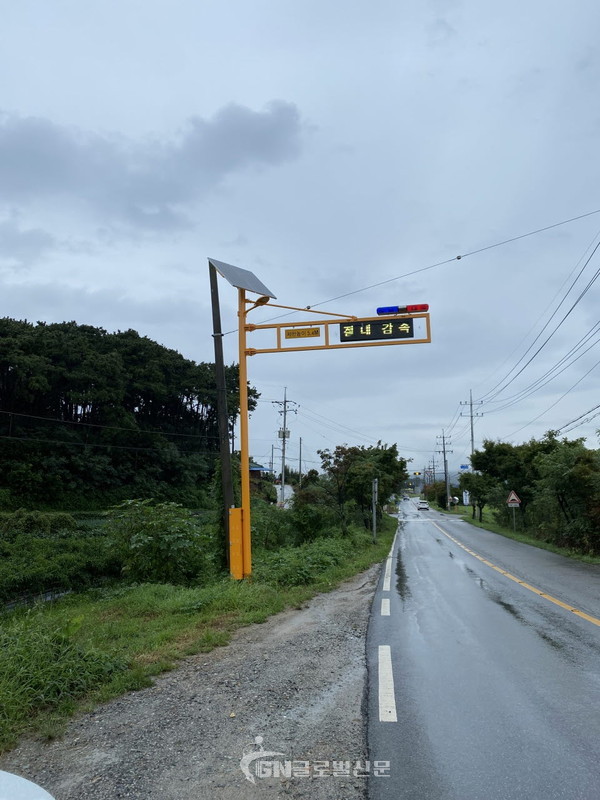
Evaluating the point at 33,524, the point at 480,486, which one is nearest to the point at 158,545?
the point at 33,524

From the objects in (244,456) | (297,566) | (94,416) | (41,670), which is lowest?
(297,566)

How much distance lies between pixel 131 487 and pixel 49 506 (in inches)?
290

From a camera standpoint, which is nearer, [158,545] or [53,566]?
[158,545]

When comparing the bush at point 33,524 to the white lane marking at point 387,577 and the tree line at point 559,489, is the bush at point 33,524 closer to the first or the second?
the white lane marking at point 387,577

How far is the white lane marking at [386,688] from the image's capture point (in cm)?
519

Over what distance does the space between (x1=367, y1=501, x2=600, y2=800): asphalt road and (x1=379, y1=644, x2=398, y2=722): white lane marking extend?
1 centimetres

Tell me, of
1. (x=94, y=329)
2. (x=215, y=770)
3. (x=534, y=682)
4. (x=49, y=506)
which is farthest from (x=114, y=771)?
(x=94, y=329)

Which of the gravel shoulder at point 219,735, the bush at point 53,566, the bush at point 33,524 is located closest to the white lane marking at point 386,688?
the gravel shoulder at point 219,735

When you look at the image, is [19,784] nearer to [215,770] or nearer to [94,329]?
[215,770]

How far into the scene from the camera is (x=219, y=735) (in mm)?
4762

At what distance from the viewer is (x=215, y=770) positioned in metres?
4.14

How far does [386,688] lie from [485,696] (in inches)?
38.2

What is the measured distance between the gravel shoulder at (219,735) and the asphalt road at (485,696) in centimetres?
33

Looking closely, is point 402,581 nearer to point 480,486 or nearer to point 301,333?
point 301,333
